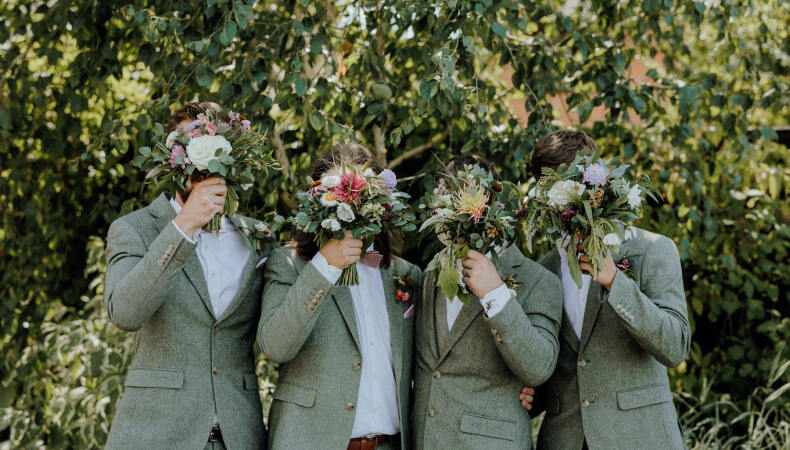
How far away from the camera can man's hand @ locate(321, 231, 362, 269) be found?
2.29 metres

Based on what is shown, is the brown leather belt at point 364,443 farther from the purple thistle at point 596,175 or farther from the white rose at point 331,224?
the purple thistle at point 596,175

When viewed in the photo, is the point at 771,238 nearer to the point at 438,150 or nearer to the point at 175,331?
the point at 438,150

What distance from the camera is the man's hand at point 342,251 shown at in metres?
2.29

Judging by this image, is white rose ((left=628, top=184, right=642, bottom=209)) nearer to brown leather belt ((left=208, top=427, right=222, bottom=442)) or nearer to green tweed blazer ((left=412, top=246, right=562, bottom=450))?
green tweed blazer ((left=412, top=246, right=562, bottom=450))

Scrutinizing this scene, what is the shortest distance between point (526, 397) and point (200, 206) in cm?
128

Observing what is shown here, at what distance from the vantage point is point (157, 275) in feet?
7.07

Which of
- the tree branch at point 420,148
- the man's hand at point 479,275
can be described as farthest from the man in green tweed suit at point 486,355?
the tree branch at point 420,148

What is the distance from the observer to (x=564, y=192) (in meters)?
2.14

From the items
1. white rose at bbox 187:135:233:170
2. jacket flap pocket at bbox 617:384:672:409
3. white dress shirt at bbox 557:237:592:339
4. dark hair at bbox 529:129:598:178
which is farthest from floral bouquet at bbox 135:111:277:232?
jacket flap pocket at bbox 617:384:672:409

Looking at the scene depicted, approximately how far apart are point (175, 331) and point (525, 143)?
1896 mm

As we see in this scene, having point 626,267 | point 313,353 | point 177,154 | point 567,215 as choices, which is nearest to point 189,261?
point 177,154

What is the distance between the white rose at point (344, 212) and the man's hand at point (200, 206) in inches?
15.4

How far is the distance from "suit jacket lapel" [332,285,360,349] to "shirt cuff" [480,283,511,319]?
17.8 inches

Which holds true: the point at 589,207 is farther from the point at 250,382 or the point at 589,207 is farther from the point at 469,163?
the point at 250,382
